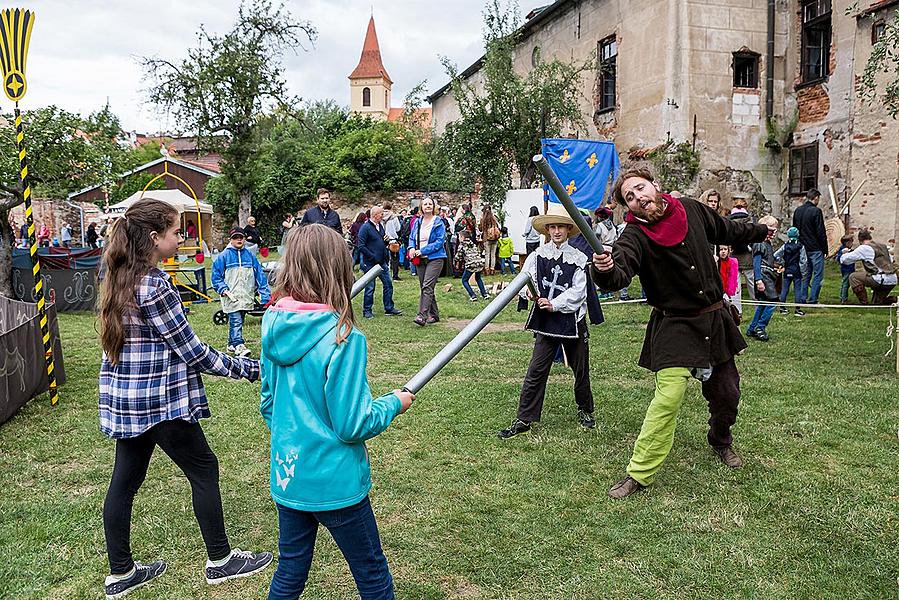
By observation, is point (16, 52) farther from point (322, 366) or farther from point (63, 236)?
point (63, 236)

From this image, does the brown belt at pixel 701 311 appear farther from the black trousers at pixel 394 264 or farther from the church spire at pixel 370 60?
the church spire at pixel 370 60

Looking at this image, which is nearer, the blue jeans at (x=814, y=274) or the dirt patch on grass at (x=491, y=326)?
the dirt patch on grass at (x=491, y=326)

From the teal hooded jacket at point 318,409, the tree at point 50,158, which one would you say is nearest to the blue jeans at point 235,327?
the tree at point 50,158

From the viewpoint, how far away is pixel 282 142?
118 ft

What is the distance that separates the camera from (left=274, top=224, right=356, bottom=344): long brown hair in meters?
2.51

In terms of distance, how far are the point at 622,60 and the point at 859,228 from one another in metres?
8.34

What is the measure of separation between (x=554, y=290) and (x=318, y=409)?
3.43m

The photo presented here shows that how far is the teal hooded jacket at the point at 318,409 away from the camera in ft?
7.98

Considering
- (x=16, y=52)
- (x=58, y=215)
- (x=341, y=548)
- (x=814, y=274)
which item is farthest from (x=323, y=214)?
(x=58, y=215)

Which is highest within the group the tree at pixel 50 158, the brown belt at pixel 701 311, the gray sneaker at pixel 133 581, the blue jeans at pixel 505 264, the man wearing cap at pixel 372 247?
the tree at pixel 50 158

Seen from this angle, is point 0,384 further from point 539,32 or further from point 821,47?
point 539,32

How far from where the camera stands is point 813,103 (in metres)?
18.2

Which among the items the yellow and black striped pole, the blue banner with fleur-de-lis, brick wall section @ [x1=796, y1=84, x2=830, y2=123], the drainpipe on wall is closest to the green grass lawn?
the yellow and black striped pole

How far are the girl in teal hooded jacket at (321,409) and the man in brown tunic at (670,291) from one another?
2.11 metres
